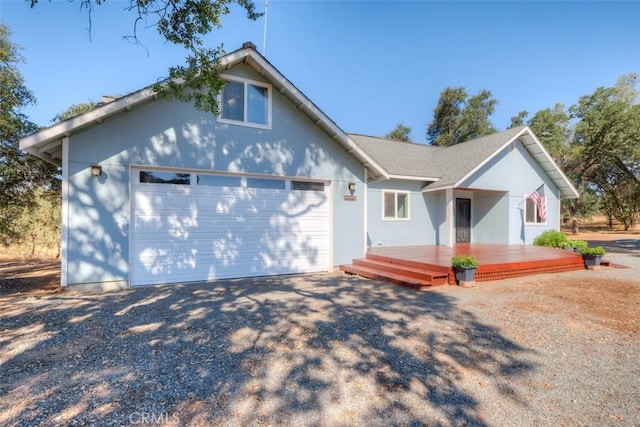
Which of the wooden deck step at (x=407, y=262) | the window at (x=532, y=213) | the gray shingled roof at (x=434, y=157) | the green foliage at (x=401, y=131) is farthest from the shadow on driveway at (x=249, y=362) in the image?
the green foliage at (x=401, y=131)

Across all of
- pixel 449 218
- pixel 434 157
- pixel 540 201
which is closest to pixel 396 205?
pixel 449 218

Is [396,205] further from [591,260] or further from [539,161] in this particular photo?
[539,161]

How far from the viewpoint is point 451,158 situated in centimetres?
1420

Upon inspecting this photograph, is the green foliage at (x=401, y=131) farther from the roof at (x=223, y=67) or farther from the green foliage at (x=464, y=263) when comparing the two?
the green foliage at (x=464, y=263)

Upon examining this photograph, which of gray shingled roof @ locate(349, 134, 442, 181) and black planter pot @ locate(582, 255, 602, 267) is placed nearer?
black planter pot @ locate(582, 255, 602, 267)

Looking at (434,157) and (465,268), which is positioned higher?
(434,157)

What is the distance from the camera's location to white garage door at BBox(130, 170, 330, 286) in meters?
7.08

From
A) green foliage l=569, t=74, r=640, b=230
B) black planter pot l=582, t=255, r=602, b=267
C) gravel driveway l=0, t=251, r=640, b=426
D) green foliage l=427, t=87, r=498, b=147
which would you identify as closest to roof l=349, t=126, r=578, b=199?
black planter pot l=582, t=255, r=602, b=267

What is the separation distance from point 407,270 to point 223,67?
6436mm

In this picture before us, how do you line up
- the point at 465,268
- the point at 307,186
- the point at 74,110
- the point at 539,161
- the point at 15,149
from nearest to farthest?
the point at 465,268, the point at 307,186, the point at 15,149, the point at 74,110, the point at 539,161

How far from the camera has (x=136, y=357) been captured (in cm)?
345

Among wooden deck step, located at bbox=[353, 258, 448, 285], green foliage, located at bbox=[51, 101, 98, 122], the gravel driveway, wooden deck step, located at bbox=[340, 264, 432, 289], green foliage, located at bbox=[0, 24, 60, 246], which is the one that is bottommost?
the gravel driveway

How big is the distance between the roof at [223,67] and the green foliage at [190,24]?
84cm

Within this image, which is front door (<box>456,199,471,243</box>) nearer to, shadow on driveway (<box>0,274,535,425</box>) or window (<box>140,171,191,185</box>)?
shadow on driveway (<box>0,274,535,425</box>)
